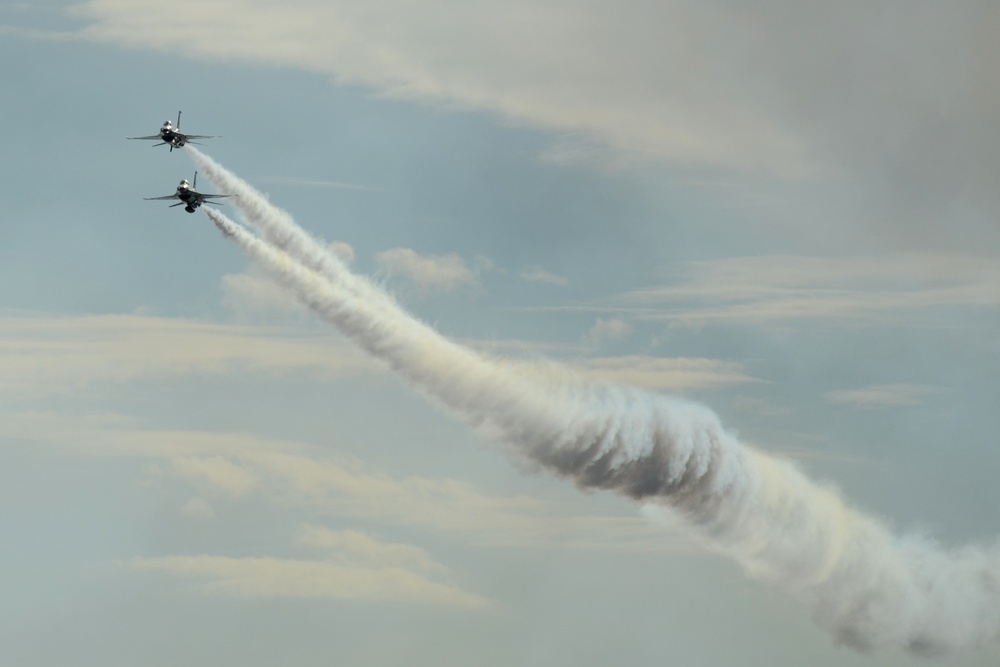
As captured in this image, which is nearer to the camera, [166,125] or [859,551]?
[166,125]

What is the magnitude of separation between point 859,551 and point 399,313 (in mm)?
45307

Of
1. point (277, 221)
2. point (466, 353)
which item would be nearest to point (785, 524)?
point (466, 353)

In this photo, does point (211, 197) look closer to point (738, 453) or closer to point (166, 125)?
point (166, 125)

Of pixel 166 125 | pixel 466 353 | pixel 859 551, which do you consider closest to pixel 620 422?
pixel 466 353

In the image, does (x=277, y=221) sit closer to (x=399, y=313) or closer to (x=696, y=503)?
(x=399, y=313)

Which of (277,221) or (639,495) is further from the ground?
(277,221)

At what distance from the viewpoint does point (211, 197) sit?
130m

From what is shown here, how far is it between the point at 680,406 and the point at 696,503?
776 centimetres

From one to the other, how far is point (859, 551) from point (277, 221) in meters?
56.5

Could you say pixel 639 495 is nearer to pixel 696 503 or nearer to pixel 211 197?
pixel 696 503

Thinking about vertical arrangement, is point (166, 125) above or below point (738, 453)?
above

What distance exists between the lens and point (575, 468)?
130 metres

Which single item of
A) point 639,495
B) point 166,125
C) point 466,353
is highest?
point 166,125

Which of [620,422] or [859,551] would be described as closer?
[620,422]
